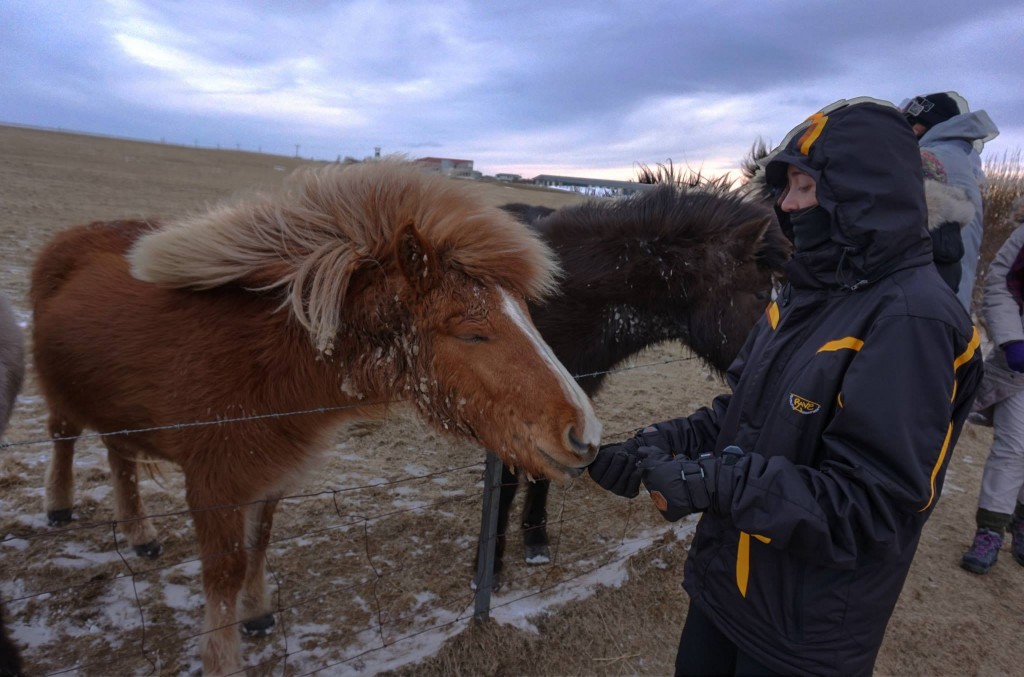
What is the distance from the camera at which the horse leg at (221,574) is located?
242 cm

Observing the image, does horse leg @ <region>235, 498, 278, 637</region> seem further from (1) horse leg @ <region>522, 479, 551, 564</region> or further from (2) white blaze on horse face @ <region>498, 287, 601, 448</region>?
(2) white blaze on horse face @ <region>498, 287, 601, 448</region>

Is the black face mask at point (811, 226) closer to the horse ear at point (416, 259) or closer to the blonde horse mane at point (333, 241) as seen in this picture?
the blonde horse mane at point (333, 241)

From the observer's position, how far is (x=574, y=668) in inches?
121

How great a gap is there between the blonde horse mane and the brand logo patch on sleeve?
1.03 m

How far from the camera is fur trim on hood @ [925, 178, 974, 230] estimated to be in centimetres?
313

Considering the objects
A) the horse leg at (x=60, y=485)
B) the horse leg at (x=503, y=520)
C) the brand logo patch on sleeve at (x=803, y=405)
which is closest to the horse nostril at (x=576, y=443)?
the brand logo patch on sleeve at (x=803, y=405)

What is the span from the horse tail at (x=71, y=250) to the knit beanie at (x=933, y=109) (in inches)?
219

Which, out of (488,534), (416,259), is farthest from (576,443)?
(488,534)

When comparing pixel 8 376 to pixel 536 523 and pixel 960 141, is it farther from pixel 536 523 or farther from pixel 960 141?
pixel 960 141

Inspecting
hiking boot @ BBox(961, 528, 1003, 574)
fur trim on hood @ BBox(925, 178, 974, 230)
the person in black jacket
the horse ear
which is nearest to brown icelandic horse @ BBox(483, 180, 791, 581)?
fur trim on hood @ BBox(925, 178, 974, 230)

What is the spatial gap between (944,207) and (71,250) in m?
4.96

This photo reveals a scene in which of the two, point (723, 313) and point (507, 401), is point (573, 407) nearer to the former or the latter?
point (507, 401)

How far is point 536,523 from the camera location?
397cm

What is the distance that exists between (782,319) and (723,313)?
1.83 meters
